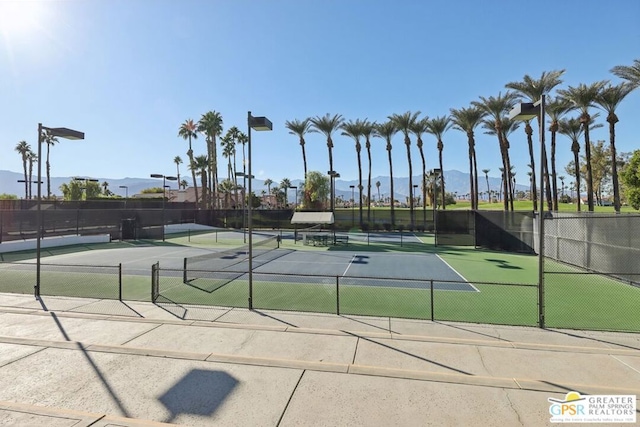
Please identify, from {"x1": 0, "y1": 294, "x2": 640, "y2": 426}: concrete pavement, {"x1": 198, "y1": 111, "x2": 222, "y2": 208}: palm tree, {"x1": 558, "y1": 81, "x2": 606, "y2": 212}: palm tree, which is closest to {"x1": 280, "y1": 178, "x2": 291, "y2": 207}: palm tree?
{"x1": 198, "y1": 111, "x2": 222, "y2": 208}: palm tree

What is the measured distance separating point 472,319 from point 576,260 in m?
12.4

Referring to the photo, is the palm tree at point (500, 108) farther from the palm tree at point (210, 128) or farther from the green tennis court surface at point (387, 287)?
the palm tree at point (210, 128)

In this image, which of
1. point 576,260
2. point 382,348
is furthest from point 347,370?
point 576,260

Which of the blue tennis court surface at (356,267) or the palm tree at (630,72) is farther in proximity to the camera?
the palm tree at (630,72)

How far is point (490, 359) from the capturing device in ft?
22.7

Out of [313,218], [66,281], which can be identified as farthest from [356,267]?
[313,218]

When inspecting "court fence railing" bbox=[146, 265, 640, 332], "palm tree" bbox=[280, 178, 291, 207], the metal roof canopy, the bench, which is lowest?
"court fence railing" bbox=[146, 265, 640, 332]

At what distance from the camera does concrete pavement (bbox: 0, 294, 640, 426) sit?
5.09m

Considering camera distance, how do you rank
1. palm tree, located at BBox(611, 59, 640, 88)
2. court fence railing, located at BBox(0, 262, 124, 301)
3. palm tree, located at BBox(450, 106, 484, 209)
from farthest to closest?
palm tree, located at BBox(450, 106, 484, 209), palm tree, located at BBox(611, 59, 640, 88), court fence railing, located at BBox(0, 262, 124, 301)

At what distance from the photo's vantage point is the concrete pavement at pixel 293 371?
5094mm

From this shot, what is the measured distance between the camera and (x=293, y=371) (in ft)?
21.1

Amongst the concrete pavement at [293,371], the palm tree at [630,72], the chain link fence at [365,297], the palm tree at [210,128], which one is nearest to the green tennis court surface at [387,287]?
the chain link fence at [365,297]

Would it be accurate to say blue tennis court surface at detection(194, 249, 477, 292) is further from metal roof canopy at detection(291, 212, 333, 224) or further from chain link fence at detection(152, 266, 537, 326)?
metal roof canopy at detection(291, 212, 333, 224)

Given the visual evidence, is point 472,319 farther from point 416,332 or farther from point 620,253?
point 620,253
